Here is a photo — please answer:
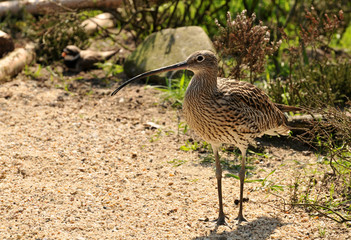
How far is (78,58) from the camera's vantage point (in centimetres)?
841

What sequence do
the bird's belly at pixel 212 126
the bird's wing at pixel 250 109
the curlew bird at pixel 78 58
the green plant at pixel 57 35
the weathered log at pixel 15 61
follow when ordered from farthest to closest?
the green plant at pixel 57 35
the curlew bird at pixel 78 58
the weathered log at pixel 15 61
the bird's wing at pixel 250 109
the bird's belly at pixel 212 126

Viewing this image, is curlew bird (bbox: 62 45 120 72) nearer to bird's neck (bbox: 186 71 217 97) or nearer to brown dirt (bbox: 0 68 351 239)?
brown dirt (bbox: 0 68 351 239)

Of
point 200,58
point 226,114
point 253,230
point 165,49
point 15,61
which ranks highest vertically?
point 200,58

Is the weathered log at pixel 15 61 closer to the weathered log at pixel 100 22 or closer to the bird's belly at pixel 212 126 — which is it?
the weathered log at pixel 100 22

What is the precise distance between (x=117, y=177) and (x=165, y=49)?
3.38 metres

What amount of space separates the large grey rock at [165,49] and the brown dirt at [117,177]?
81 centimetres

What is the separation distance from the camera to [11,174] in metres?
5.21

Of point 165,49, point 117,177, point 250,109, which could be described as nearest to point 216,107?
point 250,109

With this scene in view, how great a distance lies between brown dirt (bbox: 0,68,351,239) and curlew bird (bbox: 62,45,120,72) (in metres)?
1.02

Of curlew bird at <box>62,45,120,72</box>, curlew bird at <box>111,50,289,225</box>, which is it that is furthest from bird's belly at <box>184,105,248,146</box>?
curlew bird at <box>62,45,120,72</box>

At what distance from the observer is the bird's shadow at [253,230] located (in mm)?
4504

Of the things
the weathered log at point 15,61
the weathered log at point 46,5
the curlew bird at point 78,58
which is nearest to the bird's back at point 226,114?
the curlew bird at point 78,58

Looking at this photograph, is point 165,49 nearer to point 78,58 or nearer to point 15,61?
point 78,58

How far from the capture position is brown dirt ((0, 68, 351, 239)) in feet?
14.8
